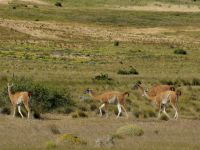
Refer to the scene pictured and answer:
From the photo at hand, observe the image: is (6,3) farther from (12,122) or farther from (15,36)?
(12,122)

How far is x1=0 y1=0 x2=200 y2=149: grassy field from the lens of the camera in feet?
79.6

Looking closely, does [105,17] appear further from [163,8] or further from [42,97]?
[42,97]

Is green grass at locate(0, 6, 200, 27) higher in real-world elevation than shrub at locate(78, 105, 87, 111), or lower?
lower

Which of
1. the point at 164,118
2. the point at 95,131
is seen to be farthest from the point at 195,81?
the point at 95,131

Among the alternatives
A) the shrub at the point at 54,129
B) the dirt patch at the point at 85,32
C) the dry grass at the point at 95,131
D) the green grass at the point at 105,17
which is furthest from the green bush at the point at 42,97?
the green grass at the point at 105,17

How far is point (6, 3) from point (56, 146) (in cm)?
12378

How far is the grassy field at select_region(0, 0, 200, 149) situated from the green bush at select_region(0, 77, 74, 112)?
1.43 ft

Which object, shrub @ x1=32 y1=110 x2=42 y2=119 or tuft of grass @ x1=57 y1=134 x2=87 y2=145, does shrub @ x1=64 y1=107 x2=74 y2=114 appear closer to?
shrub @ x1=32 y1=110 x2=42 y2=119

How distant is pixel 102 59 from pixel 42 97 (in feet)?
112

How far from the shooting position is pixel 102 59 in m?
65.8

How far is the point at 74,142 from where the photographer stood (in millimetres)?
20266

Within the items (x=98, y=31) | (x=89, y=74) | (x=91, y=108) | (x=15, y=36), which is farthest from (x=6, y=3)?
(x=91, y=108)

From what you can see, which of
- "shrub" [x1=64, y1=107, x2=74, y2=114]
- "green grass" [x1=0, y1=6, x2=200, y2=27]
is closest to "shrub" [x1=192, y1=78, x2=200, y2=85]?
"shrub" [x1=64, y1=107, x2=74, y2=114]

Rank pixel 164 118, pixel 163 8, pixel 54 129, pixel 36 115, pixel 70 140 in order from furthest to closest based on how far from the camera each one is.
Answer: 1. pixel 163 8
2. pixel 164 118
3. pixel 36 115
4. pixel 54 129
5. pixel 70 140
